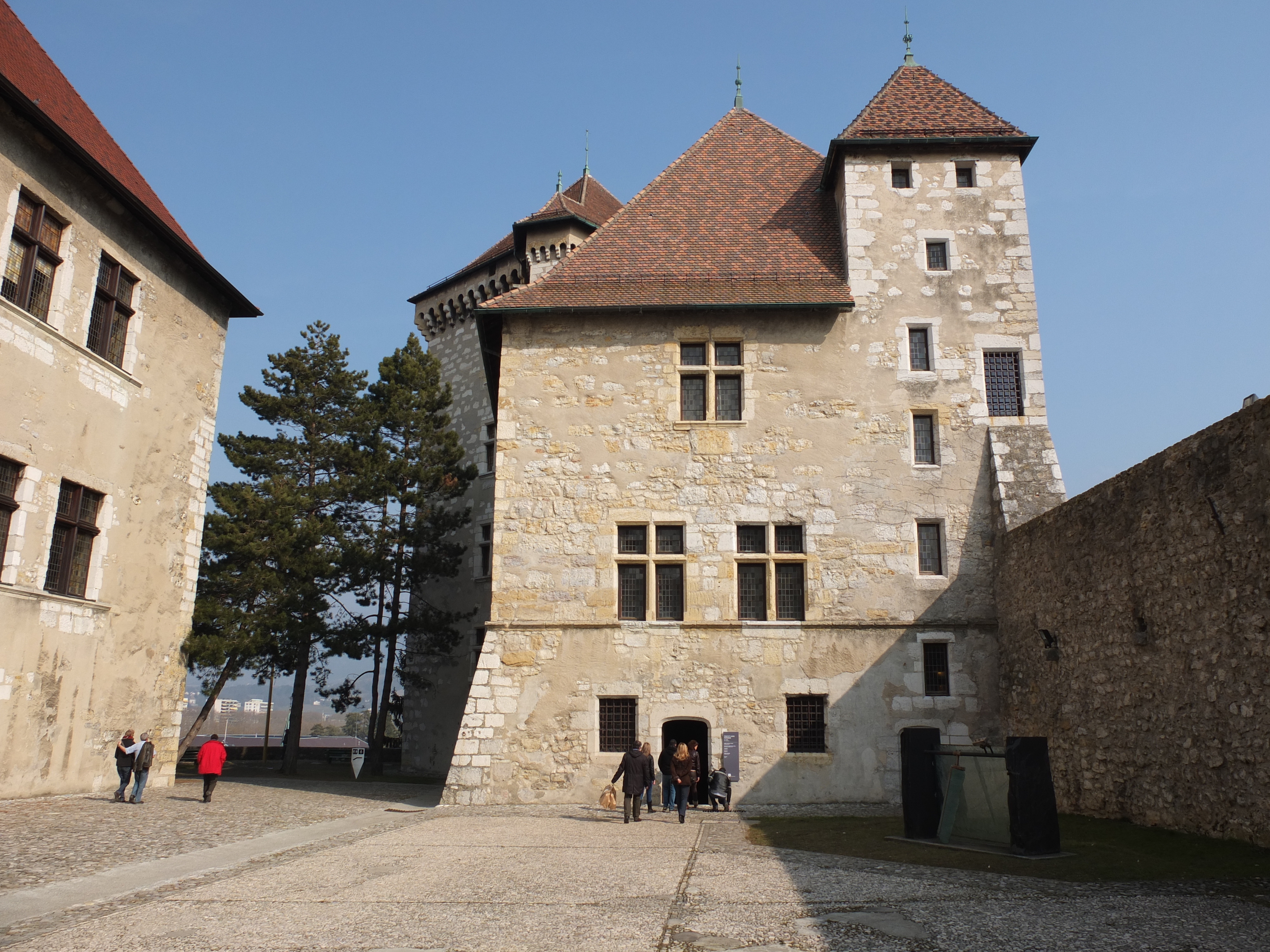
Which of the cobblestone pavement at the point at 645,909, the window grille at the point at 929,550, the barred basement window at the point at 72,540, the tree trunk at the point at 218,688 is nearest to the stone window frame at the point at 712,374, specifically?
the window grille at the point at 929,550

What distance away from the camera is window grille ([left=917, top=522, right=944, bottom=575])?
56.2ft

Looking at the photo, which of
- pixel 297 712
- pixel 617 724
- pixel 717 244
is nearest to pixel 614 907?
pixel 617 724

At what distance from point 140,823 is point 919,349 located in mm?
14664

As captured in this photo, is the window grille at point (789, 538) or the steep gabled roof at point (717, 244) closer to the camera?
the window grille at point (789, 538)

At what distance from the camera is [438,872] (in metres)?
8.61

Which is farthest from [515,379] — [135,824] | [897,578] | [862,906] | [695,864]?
[862,906]

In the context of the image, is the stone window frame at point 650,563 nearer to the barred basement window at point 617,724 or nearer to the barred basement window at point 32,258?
the barred basement window at point 617,724

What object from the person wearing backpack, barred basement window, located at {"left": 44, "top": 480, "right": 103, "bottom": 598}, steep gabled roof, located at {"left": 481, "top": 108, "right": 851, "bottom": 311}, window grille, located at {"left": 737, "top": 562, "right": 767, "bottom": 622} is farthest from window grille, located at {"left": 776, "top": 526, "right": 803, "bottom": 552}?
barred basement window, located at {"left": 44, "top": 480, "right": 103, "bottom": 598}

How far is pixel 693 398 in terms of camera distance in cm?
1814

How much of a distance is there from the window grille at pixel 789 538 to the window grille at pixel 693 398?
255 cm

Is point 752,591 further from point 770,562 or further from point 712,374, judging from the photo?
point 712,374

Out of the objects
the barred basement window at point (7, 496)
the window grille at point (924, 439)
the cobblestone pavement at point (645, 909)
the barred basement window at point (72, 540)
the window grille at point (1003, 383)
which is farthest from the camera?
the window grille at point (1003, 383)

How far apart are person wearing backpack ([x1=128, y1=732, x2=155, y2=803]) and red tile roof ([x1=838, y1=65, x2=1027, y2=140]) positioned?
16044mm

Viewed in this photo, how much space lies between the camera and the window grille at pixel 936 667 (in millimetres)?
16547
